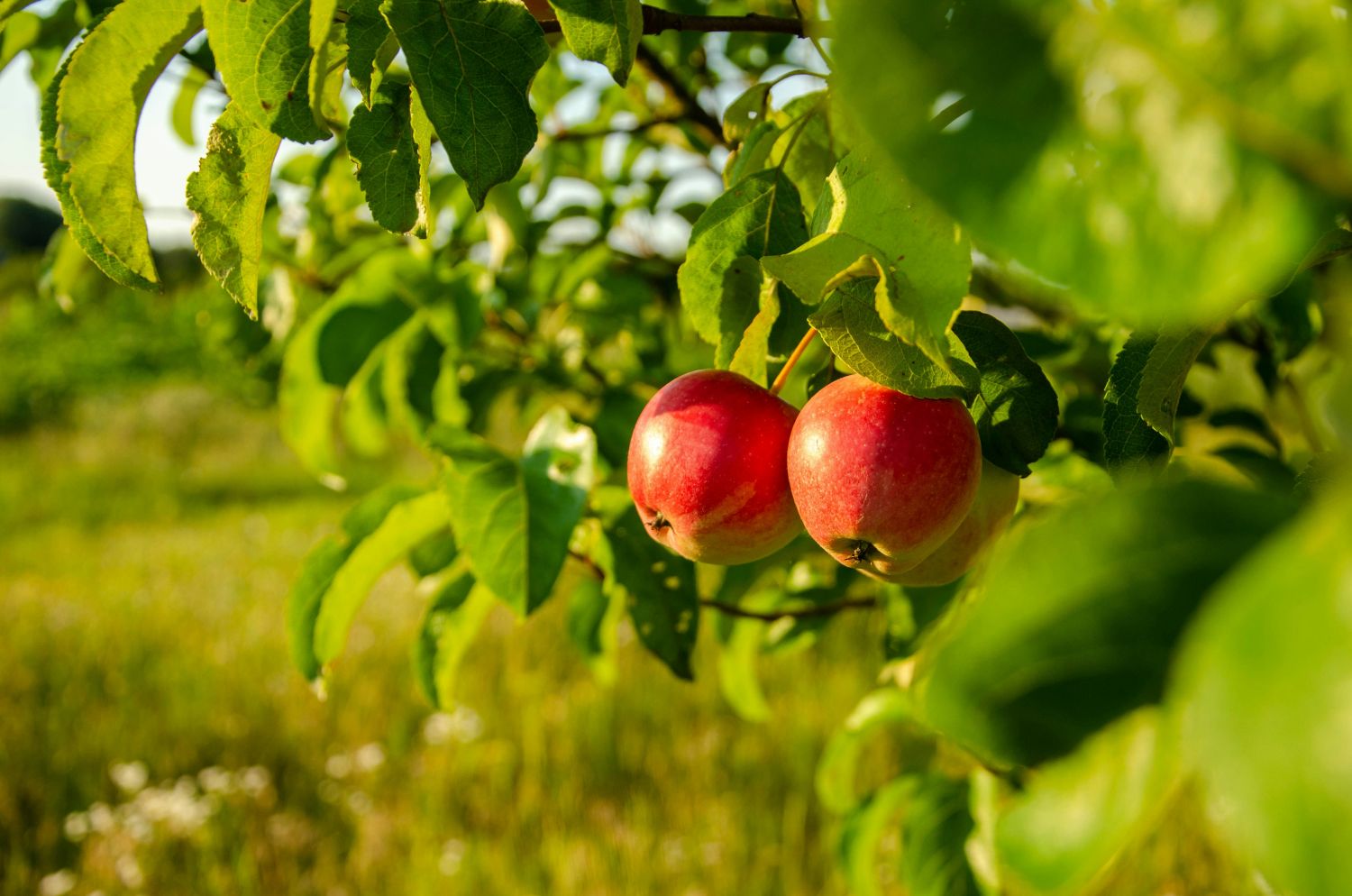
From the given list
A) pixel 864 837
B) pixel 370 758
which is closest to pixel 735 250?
pixel 864 837

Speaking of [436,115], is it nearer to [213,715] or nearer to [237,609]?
[213,715]

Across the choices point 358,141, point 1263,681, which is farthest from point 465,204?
point 1263,681

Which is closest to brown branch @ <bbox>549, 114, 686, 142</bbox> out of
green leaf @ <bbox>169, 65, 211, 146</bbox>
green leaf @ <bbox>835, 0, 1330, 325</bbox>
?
green leaf @ <bbox>169, 65, 211, 146</bbox>

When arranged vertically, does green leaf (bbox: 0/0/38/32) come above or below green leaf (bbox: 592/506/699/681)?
above

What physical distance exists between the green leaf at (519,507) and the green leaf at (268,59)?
34 centimetres

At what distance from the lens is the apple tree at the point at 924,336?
24 centimetres

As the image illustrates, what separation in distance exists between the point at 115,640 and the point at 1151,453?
344cm

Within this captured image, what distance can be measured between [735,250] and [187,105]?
3.59 feet

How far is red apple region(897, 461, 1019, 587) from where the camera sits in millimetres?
645

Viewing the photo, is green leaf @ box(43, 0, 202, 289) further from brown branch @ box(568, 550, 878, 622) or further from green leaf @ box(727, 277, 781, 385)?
brown branch @ box(568, 550, 878, 622)

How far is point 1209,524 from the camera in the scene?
0.27 meters

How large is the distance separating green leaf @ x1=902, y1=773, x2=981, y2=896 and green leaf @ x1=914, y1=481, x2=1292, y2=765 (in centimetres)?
98

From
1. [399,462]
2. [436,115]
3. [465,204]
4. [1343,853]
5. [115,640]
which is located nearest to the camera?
[1343,853]

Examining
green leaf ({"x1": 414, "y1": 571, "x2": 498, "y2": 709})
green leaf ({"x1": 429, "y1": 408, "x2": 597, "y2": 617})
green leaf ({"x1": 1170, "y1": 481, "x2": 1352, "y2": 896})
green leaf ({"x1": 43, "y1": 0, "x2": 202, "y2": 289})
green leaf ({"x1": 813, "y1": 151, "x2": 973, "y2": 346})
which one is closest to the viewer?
green leaf ({"x1": 1170, "y1": 481, "x2": 1352, "y2": 896})
